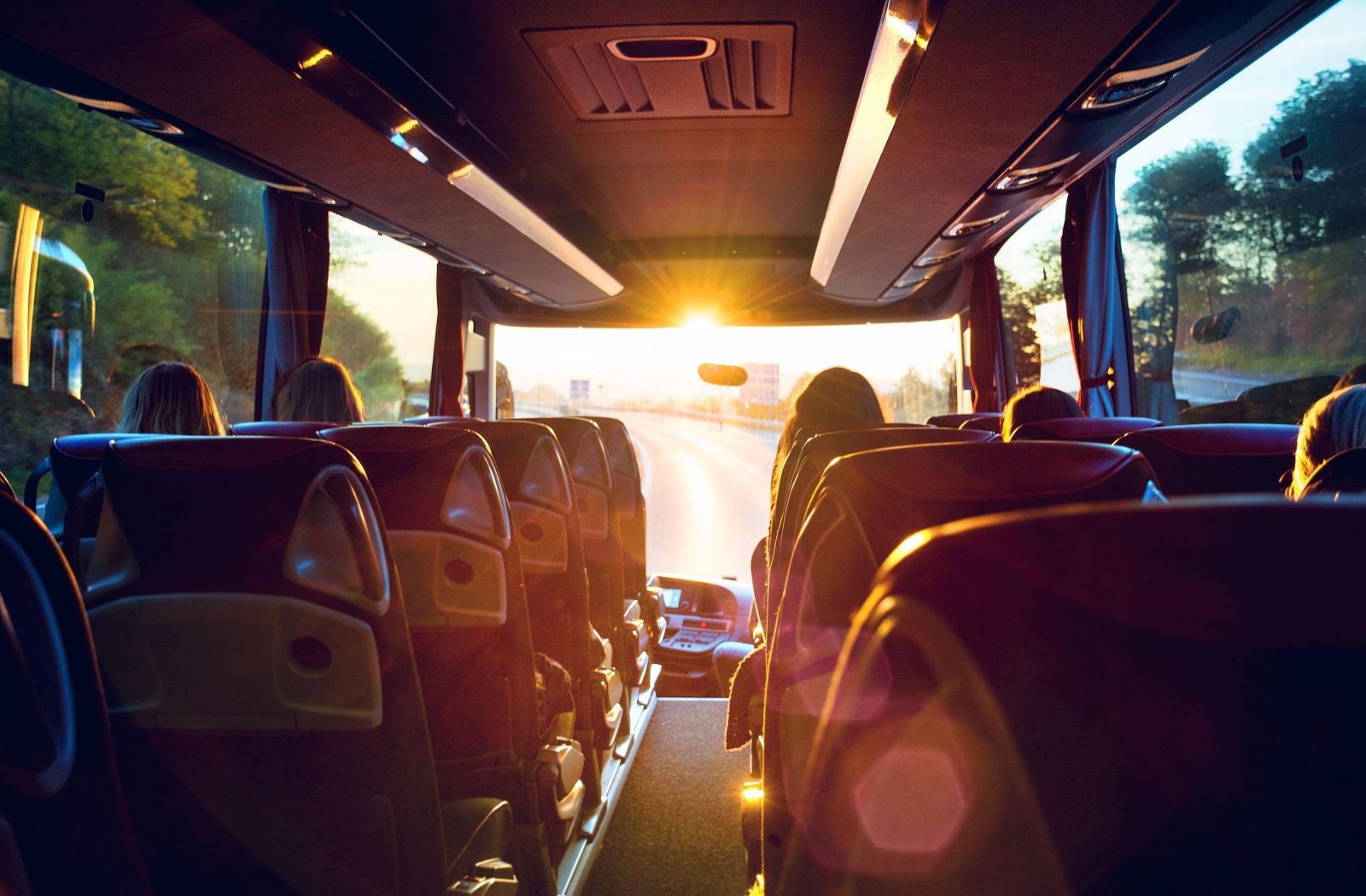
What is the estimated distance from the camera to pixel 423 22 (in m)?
3.75

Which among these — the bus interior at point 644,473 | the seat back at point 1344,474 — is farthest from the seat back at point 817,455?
the seat back at point 1344,474

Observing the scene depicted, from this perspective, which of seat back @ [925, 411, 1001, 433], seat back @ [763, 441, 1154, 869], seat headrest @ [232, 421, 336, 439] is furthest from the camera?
seat back @ [925, 411, 1001, 433]

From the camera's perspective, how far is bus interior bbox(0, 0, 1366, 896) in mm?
699

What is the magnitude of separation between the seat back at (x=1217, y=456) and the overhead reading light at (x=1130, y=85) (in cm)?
197

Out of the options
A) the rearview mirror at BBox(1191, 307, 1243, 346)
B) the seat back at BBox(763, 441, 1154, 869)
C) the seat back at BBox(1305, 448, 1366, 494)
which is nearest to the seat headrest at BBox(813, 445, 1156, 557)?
the seat back at BBox(763, 441, 1154, 869)

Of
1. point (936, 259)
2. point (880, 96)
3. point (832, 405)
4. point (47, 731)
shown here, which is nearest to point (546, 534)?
point (832, 405)

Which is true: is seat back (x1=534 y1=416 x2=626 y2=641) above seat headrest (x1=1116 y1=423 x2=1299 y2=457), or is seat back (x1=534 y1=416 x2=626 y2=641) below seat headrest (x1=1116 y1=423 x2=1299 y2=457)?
below

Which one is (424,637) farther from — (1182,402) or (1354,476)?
(1182,402)

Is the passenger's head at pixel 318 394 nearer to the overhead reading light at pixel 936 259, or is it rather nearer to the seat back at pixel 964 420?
the seat back at pixel 964 420

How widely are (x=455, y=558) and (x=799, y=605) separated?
1.08 m

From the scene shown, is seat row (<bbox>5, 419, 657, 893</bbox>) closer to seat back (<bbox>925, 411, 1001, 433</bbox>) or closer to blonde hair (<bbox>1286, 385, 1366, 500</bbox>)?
blonde hair (<bbox>1286, 385, 1366, 500</bbox>)

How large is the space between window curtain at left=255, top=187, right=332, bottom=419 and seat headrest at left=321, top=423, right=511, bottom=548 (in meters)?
4.28

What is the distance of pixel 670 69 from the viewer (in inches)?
165

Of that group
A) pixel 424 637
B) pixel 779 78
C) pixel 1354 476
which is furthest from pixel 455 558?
pixel 779 78
